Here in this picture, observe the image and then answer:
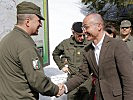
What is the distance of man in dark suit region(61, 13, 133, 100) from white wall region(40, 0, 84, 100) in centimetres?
800

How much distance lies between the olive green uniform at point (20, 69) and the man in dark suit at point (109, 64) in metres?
0.69

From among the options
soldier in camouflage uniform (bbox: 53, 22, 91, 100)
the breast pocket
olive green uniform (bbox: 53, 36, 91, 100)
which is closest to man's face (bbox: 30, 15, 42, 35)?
the breast pocket

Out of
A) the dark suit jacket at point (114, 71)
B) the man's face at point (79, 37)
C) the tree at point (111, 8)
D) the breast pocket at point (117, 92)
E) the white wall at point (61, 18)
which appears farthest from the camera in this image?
the tree at point (111, 8)

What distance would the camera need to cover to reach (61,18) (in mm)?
16172

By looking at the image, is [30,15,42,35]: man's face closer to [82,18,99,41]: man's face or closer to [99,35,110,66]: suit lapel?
[82,18,99,41]: man's face

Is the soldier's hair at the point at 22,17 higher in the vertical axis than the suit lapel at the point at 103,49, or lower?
higher

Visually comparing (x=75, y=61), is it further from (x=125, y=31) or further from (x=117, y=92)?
(x=117, y=92)

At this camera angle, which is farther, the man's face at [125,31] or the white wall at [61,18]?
the white wall at [61,18]

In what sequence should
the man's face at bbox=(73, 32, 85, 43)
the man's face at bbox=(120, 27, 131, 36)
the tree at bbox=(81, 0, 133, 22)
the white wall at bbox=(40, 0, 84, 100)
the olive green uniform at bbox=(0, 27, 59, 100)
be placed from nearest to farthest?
the olive green uniform at bbox=(0, 27, 59, 100) → the man's face at bbox=(73, 32, 85, 43) → the man's face at bbox=(120, 27, 131, 36) → the white wall at bbox=(40, 0, 84, 100) → the tree at bbox=(81, 0, 133, 22)

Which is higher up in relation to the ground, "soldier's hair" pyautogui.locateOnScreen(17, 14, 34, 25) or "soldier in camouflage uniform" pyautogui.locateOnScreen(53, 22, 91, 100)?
"soldier's hair" pyautogui.locateOnScreen(17, 14, 34, 25)

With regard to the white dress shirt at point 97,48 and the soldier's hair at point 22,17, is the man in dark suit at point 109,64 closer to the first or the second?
the white dress shirt at point 97,48

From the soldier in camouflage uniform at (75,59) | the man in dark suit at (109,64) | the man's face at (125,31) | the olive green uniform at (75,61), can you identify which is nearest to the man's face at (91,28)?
the man in dark suit at (109,64)

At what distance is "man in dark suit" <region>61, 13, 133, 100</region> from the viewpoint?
329cm

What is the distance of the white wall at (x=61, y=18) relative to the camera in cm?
1303
